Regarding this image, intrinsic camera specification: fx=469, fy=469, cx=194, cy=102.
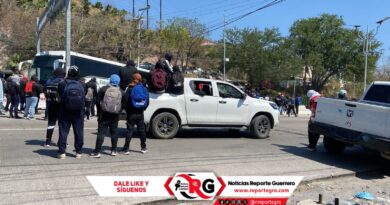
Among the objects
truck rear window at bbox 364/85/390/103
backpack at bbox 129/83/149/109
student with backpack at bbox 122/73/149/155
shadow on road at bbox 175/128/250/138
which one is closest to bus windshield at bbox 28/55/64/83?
shadow on road at bbox 175/128/250/138

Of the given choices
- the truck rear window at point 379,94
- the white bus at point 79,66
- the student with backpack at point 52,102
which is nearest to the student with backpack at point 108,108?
the student with backpack at point 52,102

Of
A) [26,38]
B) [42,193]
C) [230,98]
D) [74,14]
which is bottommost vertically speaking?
[42,193]

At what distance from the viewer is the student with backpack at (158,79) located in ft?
40.0

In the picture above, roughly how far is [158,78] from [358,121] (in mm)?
5094

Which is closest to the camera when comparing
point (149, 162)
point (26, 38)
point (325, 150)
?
point (149, 162)

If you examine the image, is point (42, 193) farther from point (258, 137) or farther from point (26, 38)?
point (26, 38)

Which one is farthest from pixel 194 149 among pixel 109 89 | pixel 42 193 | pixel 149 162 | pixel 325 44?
pixel 325 44

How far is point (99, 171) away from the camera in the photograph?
8008 mm

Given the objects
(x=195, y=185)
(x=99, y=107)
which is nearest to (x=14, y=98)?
(x=99, y=107)

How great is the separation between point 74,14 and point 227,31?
993 inches

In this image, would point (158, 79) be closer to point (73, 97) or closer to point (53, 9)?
point (73, 97)

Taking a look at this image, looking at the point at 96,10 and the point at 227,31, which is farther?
the point at 227,31

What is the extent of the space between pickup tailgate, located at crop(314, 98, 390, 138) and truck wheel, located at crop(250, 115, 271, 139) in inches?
101

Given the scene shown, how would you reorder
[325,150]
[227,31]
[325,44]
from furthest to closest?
1. [325,44]
2. [227,31]
3. [325,150]
